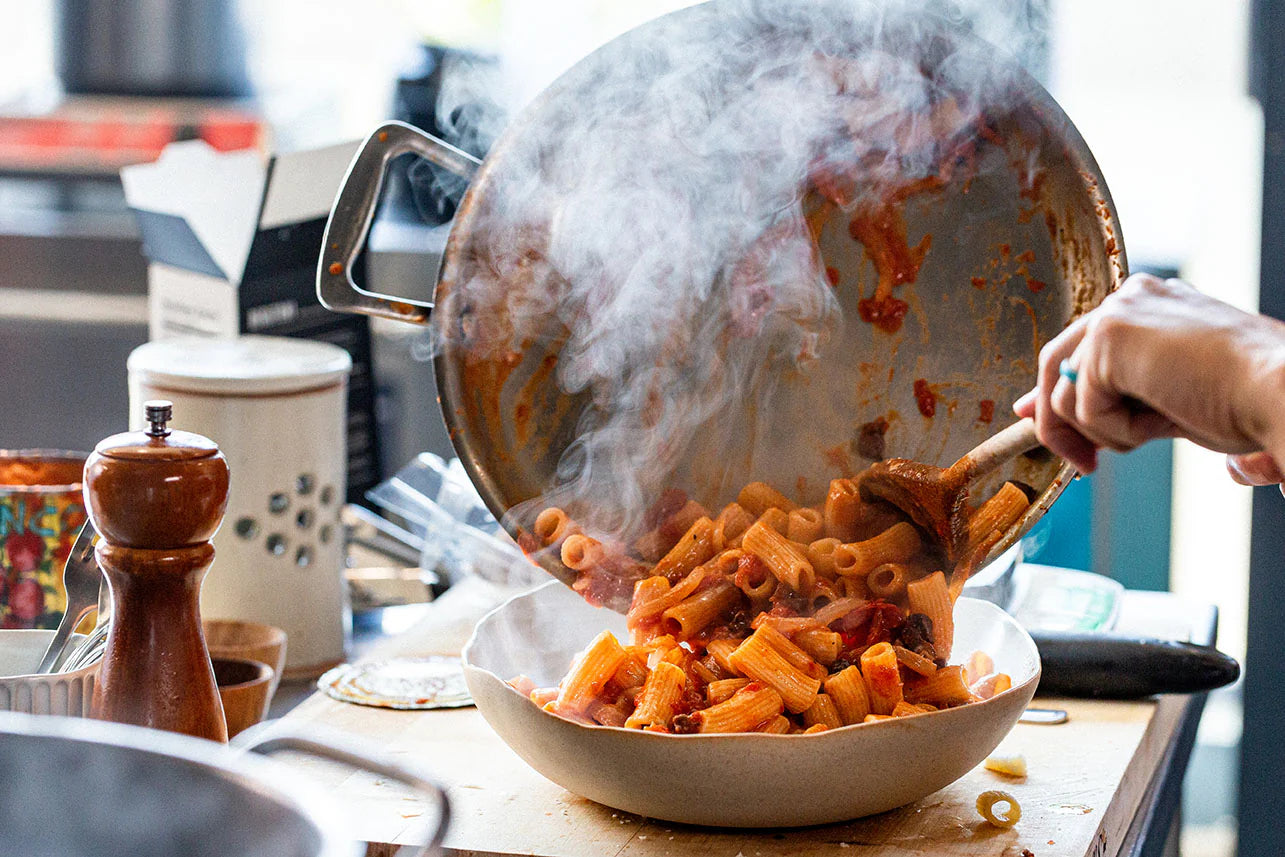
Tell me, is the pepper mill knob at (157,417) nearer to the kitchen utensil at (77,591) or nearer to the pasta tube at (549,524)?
the kitchen utensil at (77,591)

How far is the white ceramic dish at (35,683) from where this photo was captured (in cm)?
91

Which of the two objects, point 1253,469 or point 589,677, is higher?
point 1253,469

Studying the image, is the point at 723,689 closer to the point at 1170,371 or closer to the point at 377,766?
the point at 1170,371

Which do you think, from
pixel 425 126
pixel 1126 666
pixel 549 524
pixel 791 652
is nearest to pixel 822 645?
pixel 791 652

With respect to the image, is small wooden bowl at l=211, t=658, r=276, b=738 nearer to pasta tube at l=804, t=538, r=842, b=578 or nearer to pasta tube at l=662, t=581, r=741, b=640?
pasta tube at l=662, t=581, r=741, b=640

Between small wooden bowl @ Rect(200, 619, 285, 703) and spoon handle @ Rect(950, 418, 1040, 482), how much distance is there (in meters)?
0.57

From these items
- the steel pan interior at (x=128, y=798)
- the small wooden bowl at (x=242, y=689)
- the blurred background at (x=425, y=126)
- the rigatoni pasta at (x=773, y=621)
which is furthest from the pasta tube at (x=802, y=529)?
the blurred background at (x=425, y=126)

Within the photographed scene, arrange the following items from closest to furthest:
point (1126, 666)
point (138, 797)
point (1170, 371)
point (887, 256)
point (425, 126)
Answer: point (138, 797)
point (1170, 371)
point (887, 256)
point (1126, 666)
point (425, 126)

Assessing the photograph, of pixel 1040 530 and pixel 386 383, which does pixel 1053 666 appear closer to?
pixel 1040 530

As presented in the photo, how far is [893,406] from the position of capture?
1201 mm

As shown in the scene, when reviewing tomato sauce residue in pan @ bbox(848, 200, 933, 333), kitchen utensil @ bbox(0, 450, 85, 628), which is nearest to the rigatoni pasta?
tomato sauce residue in pan @ bbox(848, 200, 933, 333)

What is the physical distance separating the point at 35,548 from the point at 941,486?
690mm

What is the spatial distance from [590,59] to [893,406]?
1.19 feet

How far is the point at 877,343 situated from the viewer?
1.21 metres
